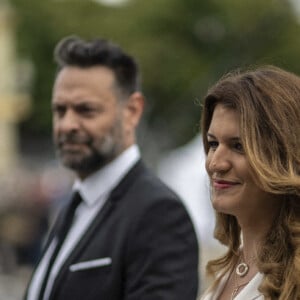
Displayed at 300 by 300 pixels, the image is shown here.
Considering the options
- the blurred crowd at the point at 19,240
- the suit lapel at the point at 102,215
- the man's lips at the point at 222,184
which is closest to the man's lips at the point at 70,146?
the suit lapel at the point at 102,215

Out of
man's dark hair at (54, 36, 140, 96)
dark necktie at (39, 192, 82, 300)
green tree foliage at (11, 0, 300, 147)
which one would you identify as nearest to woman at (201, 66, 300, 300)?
dark necktie at (39, 192, 82, 300)

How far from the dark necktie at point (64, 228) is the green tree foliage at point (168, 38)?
98.9 ft

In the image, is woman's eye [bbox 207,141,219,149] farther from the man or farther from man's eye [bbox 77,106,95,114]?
man's eye [bbox 77,106,95,114]

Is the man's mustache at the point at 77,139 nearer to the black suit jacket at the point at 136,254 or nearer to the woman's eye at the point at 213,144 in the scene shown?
the black suit jacket at the point at 136,254

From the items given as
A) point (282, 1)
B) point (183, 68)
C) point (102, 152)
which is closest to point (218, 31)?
point (183, 68)

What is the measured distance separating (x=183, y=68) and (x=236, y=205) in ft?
126

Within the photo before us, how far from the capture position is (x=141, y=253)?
4371 mm

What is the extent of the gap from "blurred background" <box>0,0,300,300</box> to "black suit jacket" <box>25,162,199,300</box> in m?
21.6

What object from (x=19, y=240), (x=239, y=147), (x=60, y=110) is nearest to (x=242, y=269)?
(x=239, y=147)

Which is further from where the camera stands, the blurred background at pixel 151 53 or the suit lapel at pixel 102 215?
the blurred background at pixel 151 53

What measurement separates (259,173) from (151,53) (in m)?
35.5

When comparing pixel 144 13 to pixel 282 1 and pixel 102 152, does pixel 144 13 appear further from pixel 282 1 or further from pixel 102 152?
pixel 102 152

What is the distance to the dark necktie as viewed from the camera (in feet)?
14.9

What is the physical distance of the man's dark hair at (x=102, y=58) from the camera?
5.06 m
